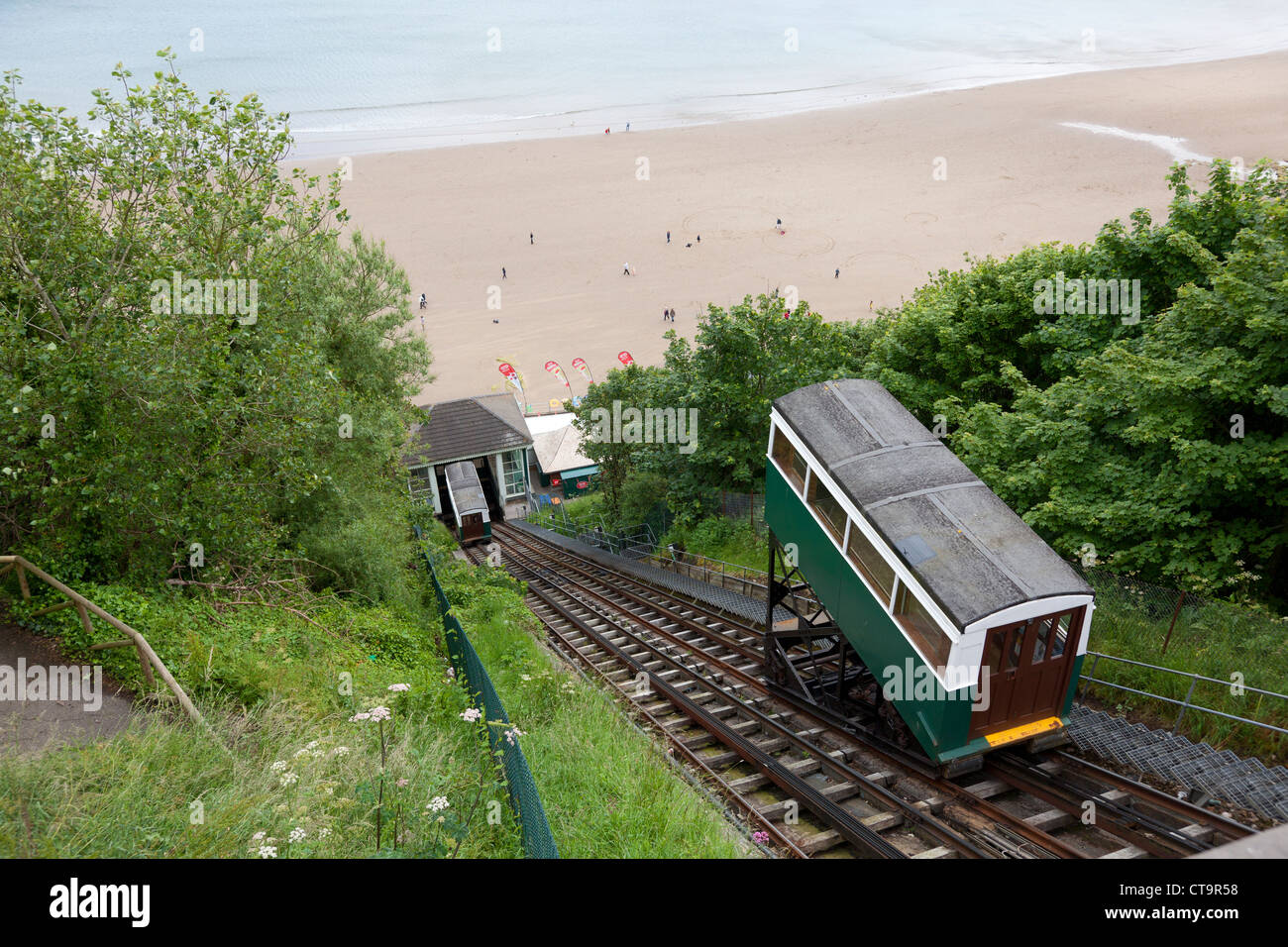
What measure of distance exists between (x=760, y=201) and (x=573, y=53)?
6595 centimetres

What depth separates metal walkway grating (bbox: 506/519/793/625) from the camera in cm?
1852

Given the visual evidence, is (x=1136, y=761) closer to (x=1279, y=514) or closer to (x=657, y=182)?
(x=1279, y=514)

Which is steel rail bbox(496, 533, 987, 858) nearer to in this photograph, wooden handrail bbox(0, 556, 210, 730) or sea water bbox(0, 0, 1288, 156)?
wooden handrail bbox(0, 556, 210, 730)

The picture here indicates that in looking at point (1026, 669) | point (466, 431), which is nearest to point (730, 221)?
point (466, 431)

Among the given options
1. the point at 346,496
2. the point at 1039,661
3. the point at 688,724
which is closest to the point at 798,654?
the point at 688,724

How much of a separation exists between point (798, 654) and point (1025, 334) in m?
11.1

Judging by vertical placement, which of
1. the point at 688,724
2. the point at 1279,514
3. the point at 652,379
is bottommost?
the point at 688,724

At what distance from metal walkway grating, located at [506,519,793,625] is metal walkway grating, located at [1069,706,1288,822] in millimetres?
6988

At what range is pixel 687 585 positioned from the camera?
2252cm

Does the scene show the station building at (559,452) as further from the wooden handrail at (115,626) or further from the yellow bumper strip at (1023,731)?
the yellow bumper strip at (1023,731)

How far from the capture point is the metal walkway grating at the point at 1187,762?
351 inches

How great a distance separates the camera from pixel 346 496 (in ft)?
56.5

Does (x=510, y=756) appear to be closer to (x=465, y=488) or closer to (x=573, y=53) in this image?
(x=465, y=488)
